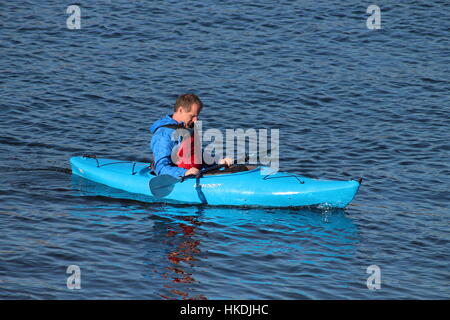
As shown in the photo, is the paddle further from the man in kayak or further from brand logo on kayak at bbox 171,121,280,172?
brand logo on kayak at bbox 171,121,280,172

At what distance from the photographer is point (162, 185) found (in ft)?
29.4

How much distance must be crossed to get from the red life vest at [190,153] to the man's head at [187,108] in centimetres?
17

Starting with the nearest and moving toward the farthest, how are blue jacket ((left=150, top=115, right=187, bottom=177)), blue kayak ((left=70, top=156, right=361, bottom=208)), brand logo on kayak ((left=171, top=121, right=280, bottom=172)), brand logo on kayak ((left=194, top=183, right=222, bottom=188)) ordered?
blue kayak ((left=70, top=156, right=361, bottom=208))
blue jacket ((left=150, top=115, right=187, bottom=177))
brand logo on kayak ((left=194, top=183, right=222, bottom=188))
brand logo on kayak ((left=171, top=121, right=280, bottom=172))

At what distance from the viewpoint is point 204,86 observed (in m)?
13.9

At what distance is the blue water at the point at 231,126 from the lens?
7155 mm

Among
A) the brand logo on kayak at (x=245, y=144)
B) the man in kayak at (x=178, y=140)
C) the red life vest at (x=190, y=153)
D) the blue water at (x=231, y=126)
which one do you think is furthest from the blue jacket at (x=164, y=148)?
the brand logo on kayak at (x=245, y=144)

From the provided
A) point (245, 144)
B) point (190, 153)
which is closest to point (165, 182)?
point (190, 153)

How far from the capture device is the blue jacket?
28.9ft

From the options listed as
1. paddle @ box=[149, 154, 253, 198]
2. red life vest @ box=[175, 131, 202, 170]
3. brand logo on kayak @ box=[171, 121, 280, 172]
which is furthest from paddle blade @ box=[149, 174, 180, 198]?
brand logo on kayak @ box=[171, 121, 280, 172]

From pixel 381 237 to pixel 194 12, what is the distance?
34.3 feet

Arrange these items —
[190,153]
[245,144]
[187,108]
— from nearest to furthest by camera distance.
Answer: [187,108] < [190,153] < [245,144]

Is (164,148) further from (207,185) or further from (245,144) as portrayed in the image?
(245,144)

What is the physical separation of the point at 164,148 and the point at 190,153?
0.37 meters
